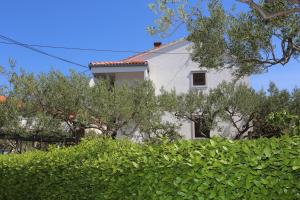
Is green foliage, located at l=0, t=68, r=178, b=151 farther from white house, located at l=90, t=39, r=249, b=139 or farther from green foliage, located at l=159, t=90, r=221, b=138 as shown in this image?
white house, located at l=90, t=39, r=249, b=139

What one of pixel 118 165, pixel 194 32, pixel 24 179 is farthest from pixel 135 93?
pixel 118 165

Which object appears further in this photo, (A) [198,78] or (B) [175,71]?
(B) [175,71]

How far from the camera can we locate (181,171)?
4789mm

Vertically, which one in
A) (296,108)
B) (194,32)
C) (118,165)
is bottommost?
(118,165)

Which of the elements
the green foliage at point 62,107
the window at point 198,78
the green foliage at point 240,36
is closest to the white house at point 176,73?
the window at point 198,78

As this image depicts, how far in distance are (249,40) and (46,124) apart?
35.1 feet

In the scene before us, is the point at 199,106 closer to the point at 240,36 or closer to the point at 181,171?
the point at 240,36

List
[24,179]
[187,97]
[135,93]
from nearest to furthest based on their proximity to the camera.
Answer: [24,179]
[135,93]
[187,97]

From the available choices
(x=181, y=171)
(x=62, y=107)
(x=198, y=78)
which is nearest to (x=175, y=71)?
(x=198, y=78)

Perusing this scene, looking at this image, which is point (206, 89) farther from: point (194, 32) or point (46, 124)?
point (194, 32)

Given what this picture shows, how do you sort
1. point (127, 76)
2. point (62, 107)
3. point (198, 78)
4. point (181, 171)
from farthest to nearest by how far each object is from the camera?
point (198, 78) → point (127, 76) → point (62, 107) → point (181, 171)

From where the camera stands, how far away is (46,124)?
18.9 m

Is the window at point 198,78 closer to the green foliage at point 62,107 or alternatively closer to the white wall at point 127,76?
the white wall at point 127,76

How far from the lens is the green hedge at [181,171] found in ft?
13.4
